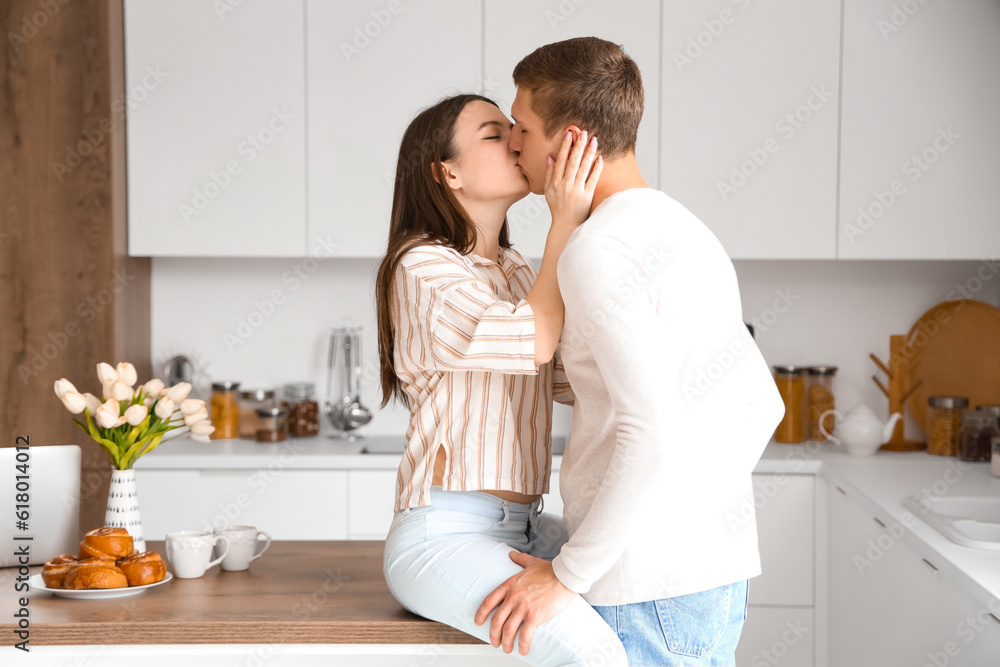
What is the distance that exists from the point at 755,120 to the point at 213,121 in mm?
1682

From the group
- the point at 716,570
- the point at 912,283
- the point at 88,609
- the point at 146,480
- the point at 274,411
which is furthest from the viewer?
the point at 912,283

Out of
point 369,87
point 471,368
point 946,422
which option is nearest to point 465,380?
point 471,368

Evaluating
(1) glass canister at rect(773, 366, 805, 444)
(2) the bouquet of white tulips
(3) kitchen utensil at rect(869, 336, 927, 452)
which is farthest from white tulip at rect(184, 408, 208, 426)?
(3) kitchen utensil at rect(869, 336, 927, 452)

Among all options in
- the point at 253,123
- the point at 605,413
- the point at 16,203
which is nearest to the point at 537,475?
the point at 605,413

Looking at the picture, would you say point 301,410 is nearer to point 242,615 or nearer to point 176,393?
point 176,393

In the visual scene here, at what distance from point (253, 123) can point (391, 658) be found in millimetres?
2049

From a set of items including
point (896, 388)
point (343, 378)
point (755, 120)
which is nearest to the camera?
point (755, 120)

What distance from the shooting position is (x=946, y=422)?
114 inches

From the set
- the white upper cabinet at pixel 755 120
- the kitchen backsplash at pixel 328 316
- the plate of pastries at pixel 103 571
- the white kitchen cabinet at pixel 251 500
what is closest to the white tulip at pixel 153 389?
the plate of pastries at pixel 103 571

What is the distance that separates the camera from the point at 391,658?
4.22ft

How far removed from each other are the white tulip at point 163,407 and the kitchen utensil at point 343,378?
4.98 ft

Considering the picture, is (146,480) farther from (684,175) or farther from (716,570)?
(716,570)

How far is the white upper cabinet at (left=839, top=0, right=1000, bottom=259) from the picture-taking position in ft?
9.20

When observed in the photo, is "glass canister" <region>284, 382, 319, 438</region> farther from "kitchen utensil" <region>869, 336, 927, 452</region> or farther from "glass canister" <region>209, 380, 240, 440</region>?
"kitchen utensil" <region>869, 336, 927, 452</region>
